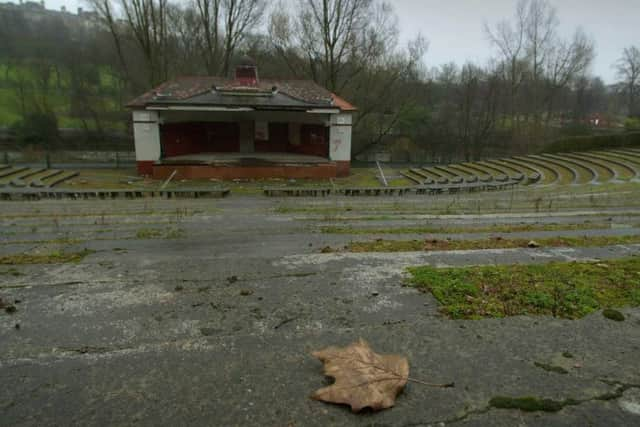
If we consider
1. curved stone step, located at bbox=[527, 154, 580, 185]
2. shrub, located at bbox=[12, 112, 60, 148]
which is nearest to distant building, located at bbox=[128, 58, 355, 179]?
curved stone step, located at bbox=[527, 154, 580, 185]

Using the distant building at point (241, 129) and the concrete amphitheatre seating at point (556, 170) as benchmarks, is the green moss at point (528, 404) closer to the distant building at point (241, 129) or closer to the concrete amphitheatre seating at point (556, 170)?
the concrete amphitheatre seating at point (556, 170)

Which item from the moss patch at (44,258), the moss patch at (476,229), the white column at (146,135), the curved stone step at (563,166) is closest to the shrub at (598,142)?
the curved stone step at (563,166)

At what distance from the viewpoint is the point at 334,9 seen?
32594mm

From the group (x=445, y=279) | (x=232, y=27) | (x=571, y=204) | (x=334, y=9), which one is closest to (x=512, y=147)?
(x=334, y=9)

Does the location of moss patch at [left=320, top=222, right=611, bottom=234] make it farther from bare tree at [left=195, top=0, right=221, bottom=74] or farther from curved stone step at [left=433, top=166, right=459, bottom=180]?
bare tree at [left=195, top=0, right=221, bottom=74]

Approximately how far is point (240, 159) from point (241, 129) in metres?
4.00

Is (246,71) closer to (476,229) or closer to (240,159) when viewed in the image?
(240,159)

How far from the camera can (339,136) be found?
2494 cm

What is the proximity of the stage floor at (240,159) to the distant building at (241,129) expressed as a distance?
0.06 metres

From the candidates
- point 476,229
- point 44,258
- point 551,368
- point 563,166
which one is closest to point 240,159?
point 476,229

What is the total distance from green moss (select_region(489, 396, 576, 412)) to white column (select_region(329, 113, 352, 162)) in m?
23.4

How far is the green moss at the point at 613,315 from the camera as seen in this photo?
2527 mm

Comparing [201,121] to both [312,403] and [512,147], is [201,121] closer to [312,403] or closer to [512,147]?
[312,403]

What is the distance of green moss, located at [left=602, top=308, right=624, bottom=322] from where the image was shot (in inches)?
99.5
